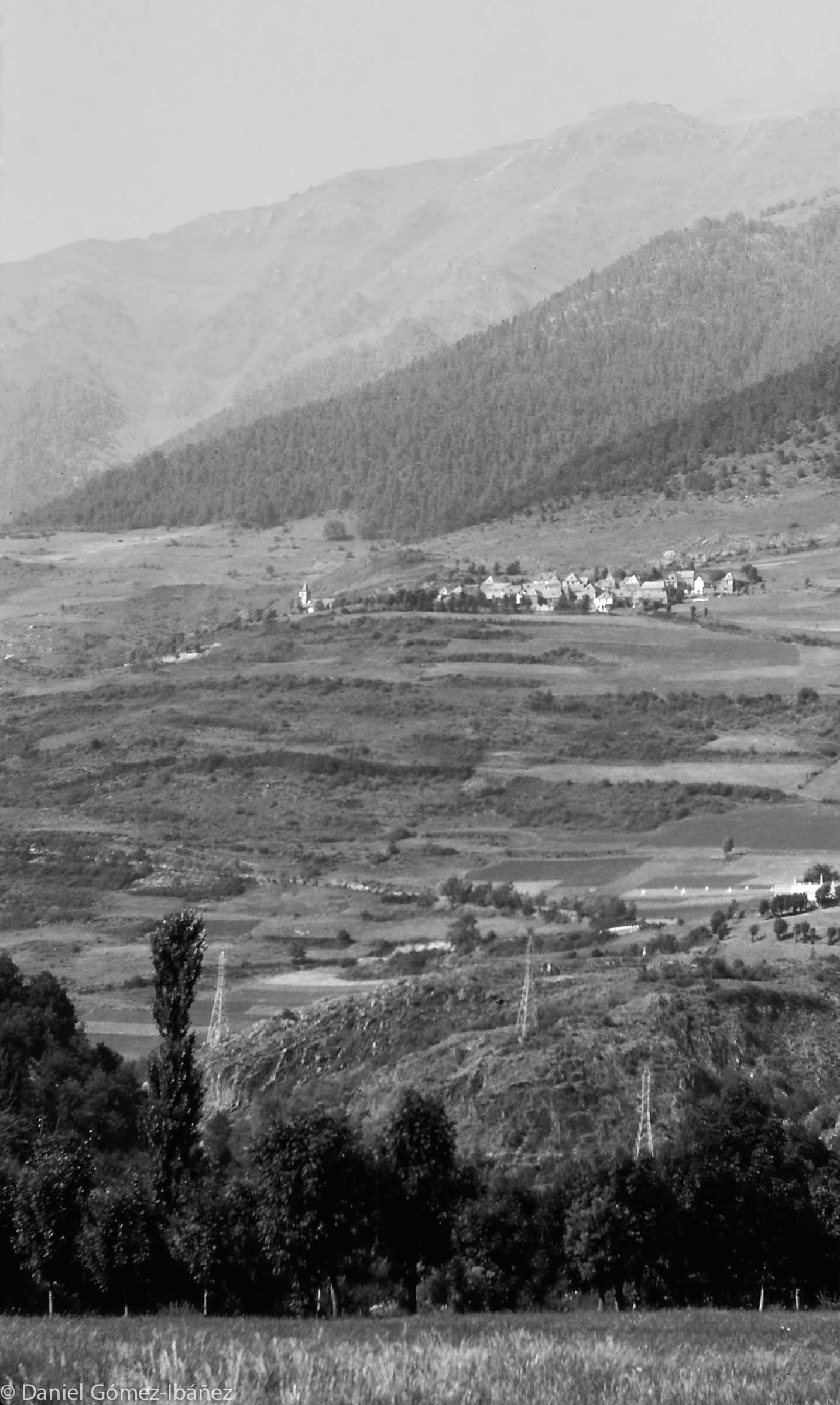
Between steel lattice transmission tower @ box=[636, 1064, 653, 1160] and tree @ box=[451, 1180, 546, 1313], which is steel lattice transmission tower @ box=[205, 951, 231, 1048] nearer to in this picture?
steel lattice transmission tower @ box=[636, 1064, 653, 1160]

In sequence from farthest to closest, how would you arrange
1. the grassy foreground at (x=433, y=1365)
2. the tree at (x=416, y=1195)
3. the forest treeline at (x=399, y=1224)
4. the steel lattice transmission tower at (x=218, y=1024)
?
the steel lattice transmission tower at (x=218, y=1024) → the tree at (x=416, y=1195) → the forest treeline at (x=399, y=1224) → the grassy foreground at (x=433, y=1365)

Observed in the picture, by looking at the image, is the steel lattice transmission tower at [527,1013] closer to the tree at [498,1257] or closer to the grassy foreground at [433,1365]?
the tree at [498,1257]

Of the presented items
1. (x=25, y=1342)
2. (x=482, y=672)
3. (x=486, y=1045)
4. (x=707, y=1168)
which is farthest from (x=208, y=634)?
(x=25, y=1342)

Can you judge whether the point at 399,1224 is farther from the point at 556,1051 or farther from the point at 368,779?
the point at 368,779

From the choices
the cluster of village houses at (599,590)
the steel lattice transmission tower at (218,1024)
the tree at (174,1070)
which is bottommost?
the steel lattice transmission tower at (218,1024)

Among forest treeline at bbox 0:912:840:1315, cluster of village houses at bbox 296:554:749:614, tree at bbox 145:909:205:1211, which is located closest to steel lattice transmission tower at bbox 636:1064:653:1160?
forest treeline at bbox 0:912:840:1315

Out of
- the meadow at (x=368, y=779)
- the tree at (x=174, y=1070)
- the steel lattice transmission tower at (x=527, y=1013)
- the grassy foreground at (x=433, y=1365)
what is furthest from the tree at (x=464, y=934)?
the grassy foreground at (x=433, y=1365)
